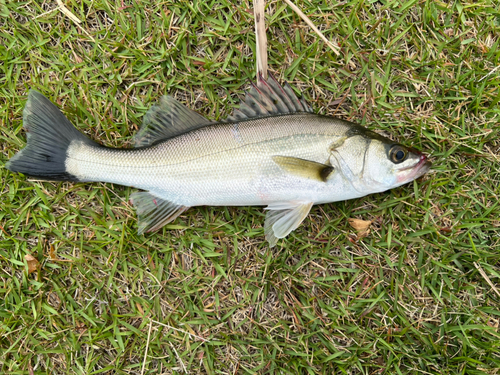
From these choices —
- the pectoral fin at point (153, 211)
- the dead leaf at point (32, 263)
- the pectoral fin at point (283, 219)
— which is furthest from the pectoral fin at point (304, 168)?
the dead leaf at point (32, 263)

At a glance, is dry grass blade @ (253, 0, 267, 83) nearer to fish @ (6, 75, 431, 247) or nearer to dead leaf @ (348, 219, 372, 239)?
fish @ (6, 75, 431, 247)

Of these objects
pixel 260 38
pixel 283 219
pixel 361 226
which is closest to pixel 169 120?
pixel 260 38

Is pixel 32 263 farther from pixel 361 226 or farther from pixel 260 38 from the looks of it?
pixel 361 226

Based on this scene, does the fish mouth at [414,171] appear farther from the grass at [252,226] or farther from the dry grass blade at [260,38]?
the dry grass blade at [260,38]

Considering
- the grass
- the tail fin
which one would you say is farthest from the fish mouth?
the tail fin

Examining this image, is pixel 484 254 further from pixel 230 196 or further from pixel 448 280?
pixel 230 196

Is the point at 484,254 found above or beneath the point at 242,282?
above

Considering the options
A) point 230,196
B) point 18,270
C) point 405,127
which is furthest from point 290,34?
point 18,270
